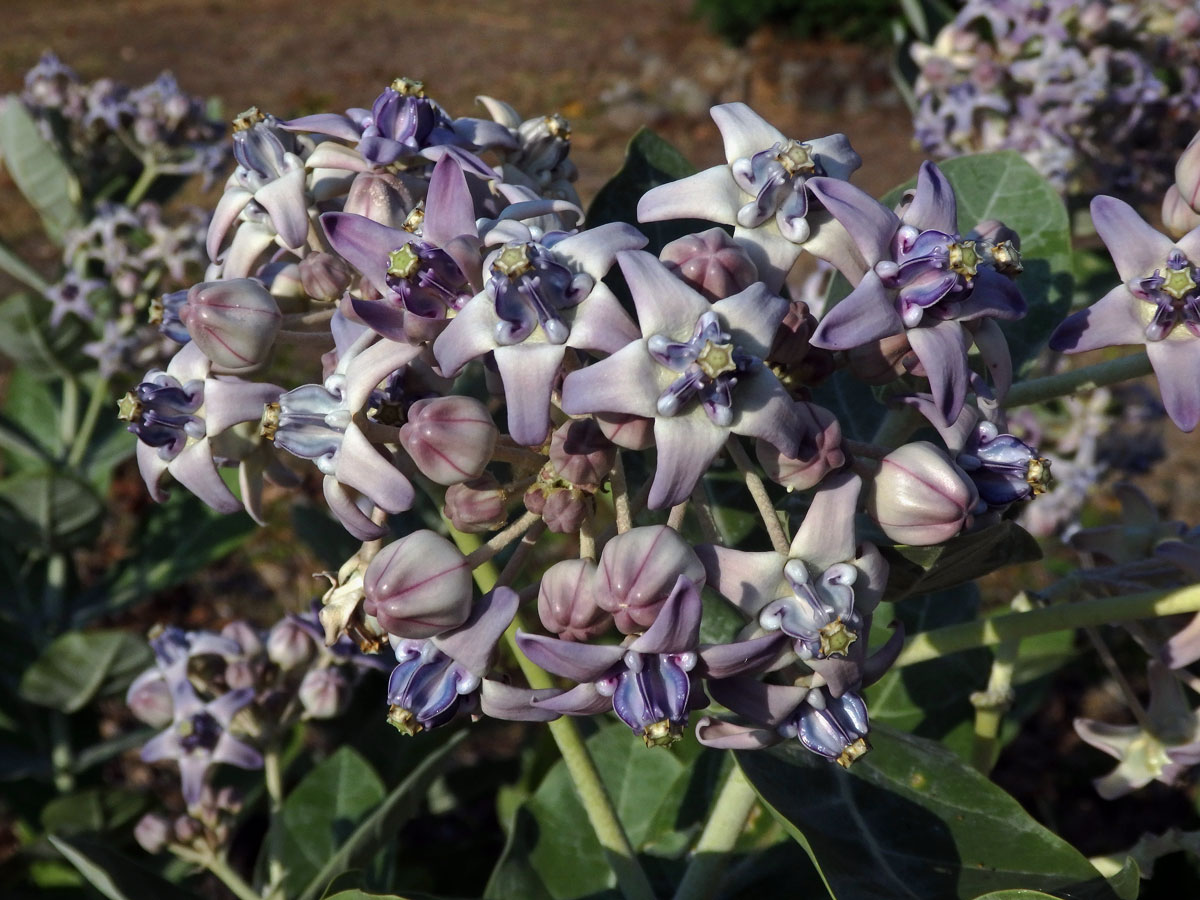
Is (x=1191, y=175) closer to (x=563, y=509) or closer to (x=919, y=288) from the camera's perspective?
(x=919, y=288)

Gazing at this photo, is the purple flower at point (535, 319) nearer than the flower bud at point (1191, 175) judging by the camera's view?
Yes

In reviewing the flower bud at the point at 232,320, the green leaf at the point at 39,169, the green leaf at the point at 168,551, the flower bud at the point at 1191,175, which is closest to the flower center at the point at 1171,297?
the flower bud at the point at 1191,175

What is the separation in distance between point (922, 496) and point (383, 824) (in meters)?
0.97

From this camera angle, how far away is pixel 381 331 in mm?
1038

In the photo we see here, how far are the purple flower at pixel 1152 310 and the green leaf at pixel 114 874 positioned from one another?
1.33 m

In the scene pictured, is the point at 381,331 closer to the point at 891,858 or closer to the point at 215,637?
the point at 891,858

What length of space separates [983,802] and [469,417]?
0.76 meters

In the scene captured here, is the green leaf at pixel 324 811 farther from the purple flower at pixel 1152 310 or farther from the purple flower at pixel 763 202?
the purple flower at pixel 1152 310

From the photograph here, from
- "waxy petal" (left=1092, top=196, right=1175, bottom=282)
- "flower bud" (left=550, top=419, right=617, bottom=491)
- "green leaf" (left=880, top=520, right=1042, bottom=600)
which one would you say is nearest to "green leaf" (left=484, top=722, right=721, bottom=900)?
"green leaf" (left=880, top=520, right=1042, bottom=600)

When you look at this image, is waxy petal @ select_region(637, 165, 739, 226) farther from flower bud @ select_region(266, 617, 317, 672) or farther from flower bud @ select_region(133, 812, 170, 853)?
flower bud @ select_region(133, 812, 170, 853)

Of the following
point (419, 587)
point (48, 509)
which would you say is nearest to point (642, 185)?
point (419, 587)

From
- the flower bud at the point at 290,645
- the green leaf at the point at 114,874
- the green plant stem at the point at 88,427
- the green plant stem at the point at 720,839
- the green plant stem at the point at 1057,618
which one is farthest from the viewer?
the green plant stem at the point at 88,427

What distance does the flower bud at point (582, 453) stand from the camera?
104 centimetres

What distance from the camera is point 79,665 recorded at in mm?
2383
